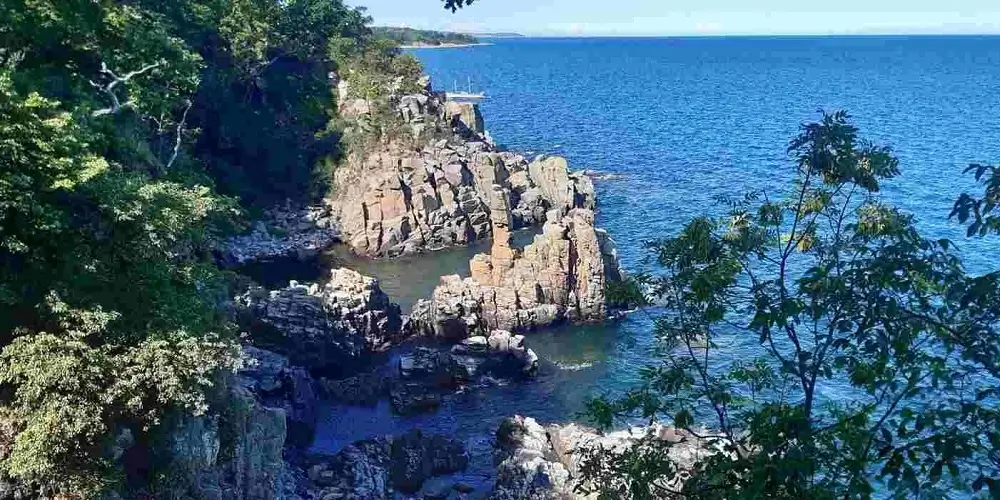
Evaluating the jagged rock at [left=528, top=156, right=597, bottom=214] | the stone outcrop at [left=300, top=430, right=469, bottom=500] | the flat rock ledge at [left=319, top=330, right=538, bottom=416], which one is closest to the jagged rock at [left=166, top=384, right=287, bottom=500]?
the stone outcrop at [left=300, top=430, right=469, bottom=500]

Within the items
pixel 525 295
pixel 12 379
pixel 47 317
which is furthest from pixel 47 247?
pixel 525 295

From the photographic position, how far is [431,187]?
52312 mm

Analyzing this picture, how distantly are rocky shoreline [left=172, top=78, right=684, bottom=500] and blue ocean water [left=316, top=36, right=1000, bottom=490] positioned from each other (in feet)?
4.49

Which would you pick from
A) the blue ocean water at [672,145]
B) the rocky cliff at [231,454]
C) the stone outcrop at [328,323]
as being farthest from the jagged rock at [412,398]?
the rocky cliff at [231,454]

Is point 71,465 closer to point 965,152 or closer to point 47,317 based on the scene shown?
point 47,317

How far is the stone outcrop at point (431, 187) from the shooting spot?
51062 millimetres

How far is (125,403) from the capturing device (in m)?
15.9

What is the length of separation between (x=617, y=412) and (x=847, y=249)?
12.8ft

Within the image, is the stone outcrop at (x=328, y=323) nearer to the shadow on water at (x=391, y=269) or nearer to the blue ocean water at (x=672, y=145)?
the blue ocean water at (x=672, y=145)

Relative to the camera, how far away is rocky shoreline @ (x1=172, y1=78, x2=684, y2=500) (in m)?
24.2

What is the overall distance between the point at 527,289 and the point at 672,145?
52869 mm

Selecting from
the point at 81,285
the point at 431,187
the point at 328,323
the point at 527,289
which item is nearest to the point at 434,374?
the point at 328,323

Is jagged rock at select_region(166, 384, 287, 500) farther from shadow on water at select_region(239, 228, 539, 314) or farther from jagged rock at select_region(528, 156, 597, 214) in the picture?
jagged rock at select_region(528, 156, 597, 214)

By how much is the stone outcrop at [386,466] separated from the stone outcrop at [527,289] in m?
9.98
